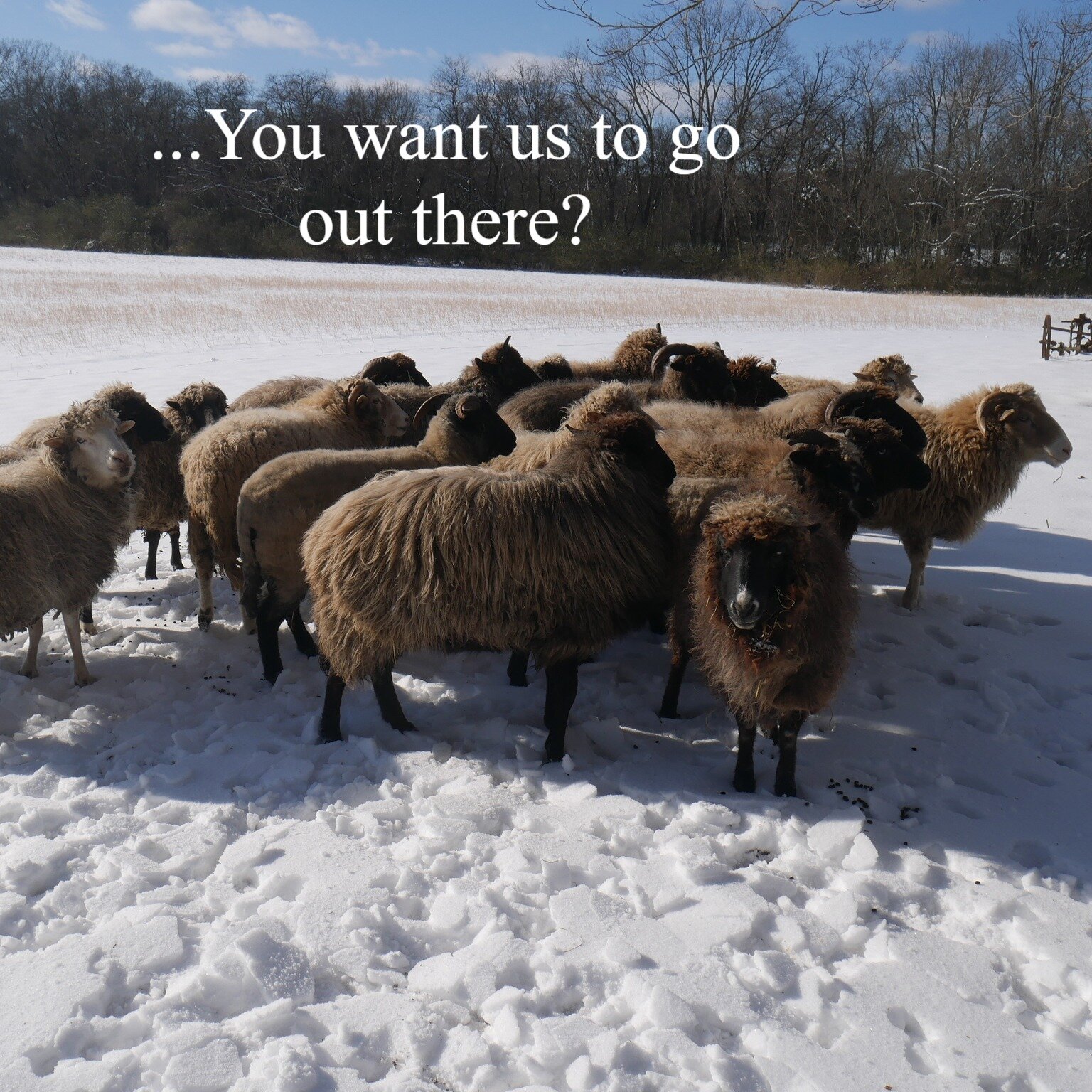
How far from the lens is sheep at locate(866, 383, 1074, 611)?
19.5ft

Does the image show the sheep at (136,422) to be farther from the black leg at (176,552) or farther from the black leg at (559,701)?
the black leg at (559,701)

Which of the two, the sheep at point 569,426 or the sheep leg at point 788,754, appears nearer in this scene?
the sheep leg at point 788,754

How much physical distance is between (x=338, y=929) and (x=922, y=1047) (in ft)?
6.08

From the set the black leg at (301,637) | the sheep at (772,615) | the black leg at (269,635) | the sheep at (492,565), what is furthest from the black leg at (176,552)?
the sheep at (772,615)

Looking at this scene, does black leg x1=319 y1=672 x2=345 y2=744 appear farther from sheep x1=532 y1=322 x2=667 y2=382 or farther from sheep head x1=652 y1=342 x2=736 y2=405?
sheep x1=532 y1=322 x2=667 y2=382

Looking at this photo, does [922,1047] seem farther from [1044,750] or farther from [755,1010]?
[1044,750]

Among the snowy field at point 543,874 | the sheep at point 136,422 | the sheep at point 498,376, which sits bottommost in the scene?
the snowy field at point 543,874

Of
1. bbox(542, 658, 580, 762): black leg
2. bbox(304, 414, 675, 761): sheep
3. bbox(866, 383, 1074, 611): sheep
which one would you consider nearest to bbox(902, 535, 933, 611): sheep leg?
bbox(866, 383, 1074, 611): sheep

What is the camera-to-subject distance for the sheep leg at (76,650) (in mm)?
4863

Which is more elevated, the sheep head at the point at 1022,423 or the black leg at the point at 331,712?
the sheep head at the point at 1022,423

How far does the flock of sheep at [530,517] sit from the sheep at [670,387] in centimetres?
4

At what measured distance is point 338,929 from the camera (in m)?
3.01

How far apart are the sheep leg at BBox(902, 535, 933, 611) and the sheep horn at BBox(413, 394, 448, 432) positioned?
10.9 feet

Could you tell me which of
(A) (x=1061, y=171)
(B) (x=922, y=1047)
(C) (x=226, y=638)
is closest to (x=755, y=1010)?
(B) (x=922, y=1047)
